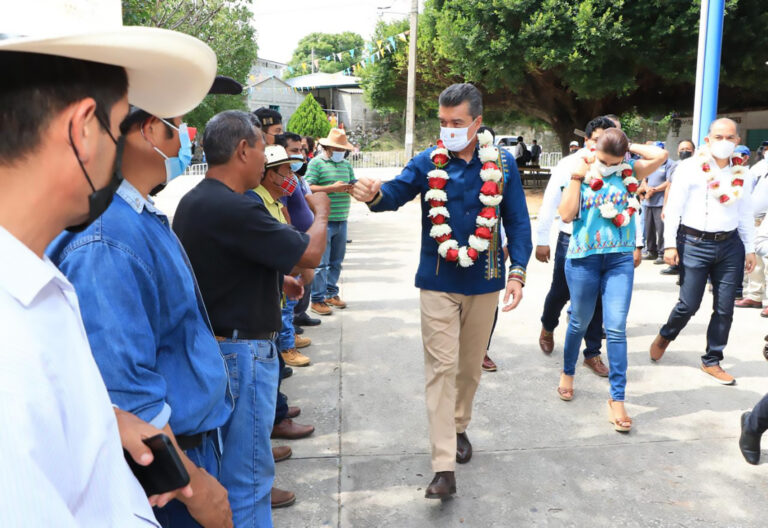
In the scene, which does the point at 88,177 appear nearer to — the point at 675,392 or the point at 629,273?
the point at 629,273

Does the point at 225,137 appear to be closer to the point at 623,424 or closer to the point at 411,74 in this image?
the point at 623,424

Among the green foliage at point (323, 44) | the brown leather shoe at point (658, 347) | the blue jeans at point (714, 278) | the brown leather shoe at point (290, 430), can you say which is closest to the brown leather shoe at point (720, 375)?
the blue jeans at point (714, 278)

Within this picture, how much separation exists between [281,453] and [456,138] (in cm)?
215

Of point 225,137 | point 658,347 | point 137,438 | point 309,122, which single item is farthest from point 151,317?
point 309,122

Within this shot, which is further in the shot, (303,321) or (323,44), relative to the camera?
(323,44)

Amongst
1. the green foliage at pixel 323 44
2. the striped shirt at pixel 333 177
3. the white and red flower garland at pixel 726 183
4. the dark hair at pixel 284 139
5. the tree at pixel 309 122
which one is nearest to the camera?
the white and red flower garland at pixel 726 183

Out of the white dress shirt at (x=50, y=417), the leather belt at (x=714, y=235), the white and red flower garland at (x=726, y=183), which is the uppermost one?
the white and red flower garland at (x=726, y=183)

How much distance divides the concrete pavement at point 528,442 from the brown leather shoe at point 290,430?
2.2 inches

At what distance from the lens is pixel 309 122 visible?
2384 centimetres

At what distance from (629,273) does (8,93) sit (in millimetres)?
3998

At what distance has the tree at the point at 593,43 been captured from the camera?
1492 centimetres

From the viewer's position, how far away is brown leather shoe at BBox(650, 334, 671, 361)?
16.6 feet

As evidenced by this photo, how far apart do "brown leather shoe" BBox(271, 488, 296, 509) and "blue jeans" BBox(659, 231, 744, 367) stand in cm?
341

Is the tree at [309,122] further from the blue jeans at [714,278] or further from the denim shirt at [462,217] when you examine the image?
the denim shirt at [462,217]
